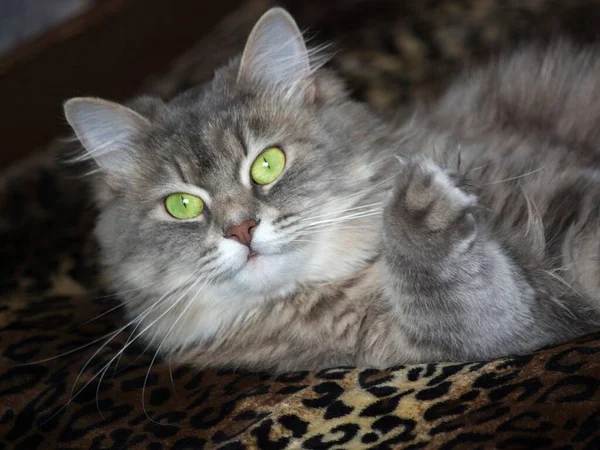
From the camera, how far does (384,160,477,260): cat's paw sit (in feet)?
4.62

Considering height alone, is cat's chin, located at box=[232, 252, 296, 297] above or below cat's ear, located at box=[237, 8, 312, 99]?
below

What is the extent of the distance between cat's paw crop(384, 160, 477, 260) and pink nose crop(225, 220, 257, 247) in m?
0.31

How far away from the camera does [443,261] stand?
1.44m

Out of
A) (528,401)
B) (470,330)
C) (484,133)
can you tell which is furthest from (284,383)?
(484,133)

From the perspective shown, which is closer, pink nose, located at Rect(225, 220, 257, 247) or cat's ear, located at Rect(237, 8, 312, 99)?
pink nose, located at Rect(225, 220, 257, 247)

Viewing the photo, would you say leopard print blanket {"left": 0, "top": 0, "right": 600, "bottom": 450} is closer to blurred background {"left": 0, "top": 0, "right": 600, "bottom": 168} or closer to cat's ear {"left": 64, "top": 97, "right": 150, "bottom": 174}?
blurred background {"left": 0, "top": 0, "right": 600, "bottom": 168}

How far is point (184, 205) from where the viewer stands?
67.6 inches

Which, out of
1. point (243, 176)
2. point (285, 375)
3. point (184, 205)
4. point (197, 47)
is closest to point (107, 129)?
point (184, 205)

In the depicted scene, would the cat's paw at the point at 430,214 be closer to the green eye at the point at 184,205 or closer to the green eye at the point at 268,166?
the green eye at the point at 268,166

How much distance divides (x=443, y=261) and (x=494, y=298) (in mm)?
144

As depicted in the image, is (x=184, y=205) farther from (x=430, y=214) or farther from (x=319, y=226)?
(x=430, y=214)

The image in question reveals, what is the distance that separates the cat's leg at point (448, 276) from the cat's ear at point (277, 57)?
1.64 ft

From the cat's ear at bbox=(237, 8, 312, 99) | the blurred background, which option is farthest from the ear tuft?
the blurred background

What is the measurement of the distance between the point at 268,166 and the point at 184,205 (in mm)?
221
